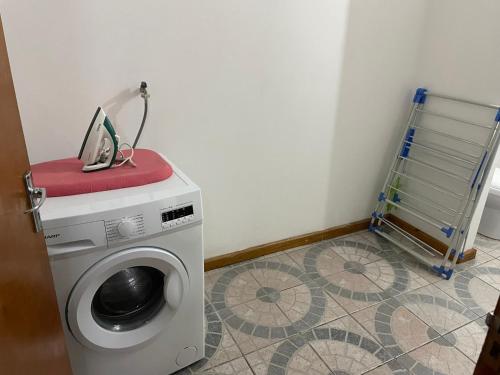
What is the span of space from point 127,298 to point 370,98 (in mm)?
1751

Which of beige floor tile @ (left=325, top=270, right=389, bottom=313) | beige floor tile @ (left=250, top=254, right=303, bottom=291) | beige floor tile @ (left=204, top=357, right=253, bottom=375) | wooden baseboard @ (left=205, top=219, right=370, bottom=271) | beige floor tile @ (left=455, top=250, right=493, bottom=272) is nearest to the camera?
beige floor tile @ (left=204, top=357, right=253, bottom=375)

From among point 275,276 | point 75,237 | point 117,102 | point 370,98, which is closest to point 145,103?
point 117,102

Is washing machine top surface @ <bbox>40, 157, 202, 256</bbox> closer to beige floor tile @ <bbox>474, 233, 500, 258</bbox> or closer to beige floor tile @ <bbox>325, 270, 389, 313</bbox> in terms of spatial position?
beige floor tile @ <bbox>325, 270, 389, 313</bbox>

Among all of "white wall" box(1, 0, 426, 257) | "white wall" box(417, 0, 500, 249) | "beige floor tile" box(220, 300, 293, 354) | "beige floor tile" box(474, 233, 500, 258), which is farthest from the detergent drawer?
"beige floor tile" box(474, 233, 500, 258)

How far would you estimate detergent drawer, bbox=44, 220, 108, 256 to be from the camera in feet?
3.51

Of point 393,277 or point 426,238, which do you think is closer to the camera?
point 393,277

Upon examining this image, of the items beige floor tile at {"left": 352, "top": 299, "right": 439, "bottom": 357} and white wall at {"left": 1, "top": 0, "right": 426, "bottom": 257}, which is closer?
white wall at {"left": 1, "top": 0, "right": 426, "bottom": 257}

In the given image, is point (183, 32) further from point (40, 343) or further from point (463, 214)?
point (463, 214)

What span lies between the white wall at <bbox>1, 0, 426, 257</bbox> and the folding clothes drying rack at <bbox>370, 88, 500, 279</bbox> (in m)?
0.13

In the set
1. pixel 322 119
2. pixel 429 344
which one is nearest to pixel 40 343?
pixel 429 344

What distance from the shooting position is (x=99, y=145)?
130 centimetres

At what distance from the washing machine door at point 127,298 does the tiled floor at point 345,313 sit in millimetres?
343

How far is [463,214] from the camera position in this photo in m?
2.09

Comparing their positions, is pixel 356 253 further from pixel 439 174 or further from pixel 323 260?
pixel 439 174
